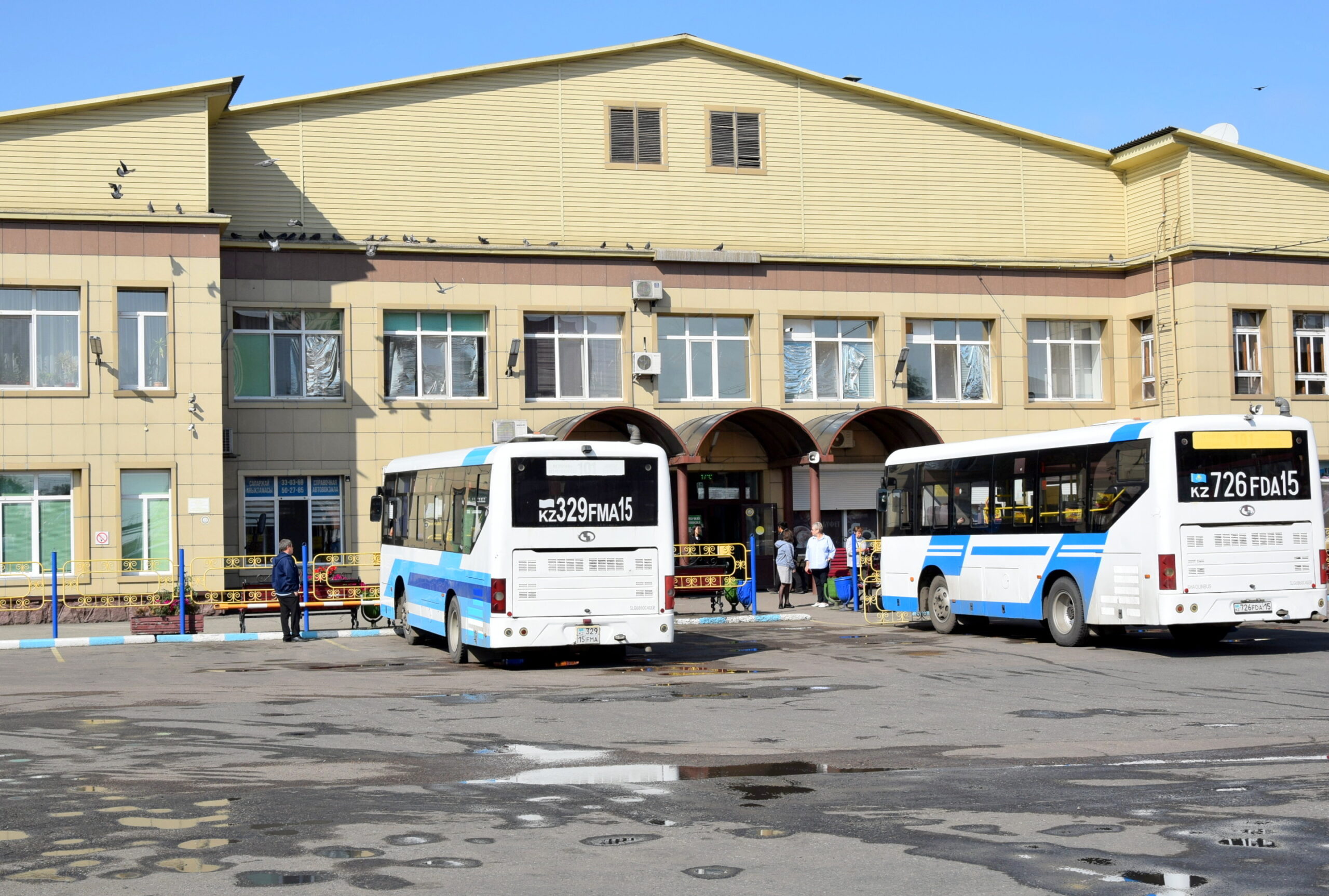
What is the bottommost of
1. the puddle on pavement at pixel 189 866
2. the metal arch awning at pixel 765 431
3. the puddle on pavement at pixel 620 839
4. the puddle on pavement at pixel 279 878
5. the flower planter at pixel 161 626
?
the flower planter at pixel 161 626

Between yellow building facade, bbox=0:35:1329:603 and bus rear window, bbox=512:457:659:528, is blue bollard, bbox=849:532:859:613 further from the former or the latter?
bus rear window, bbox=512:457:659:528

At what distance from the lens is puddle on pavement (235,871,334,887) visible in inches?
285

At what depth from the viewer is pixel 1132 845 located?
786 cm

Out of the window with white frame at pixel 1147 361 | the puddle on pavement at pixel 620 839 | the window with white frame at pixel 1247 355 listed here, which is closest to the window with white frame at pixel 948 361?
the window with white frame at pixel 1147 361

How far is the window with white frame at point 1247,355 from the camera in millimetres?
38156

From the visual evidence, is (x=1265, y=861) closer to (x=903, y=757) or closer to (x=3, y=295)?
(x=903, y=757)

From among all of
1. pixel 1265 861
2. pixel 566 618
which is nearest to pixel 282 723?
pixel 566 618

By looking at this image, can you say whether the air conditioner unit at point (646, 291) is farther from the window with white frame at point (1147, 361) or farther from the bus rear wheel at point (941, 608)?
the bus rear wheel at point (941, 608)

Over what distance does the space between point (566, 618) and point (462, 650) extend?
2.20 metres

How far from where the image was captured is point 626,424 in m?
35.7

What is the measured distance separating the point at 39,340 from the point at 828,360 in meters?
18.2

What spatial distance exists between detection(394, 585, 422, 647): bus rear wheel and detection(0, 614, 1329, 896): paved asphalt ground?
194 inches

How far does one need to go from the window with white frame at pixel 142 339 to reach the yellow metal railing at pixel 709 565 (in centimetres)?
1170

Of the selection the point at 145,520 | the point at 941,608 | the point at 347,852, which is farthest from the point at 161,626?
the point at 347,852
